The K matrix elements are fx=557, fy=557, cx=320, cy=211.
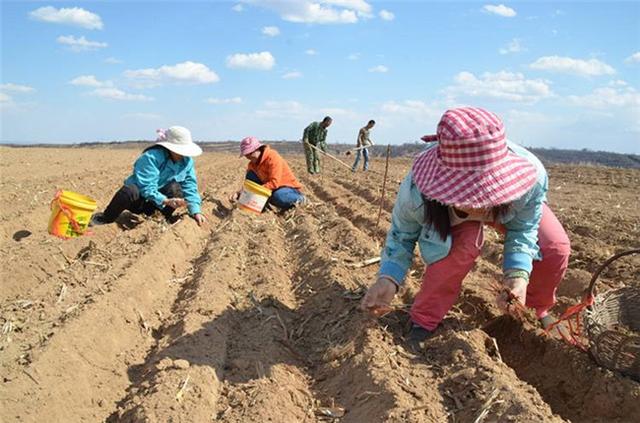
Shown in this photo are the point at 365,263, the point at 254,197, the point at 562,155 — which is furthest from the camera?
the point at 562,155

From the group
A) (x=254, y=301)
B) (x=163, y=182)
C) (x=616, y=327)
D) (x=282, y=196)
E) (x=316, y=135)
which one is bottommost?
(x=254, y=301)

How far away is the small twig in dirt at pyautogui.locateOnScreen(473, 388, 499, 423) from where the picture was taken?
238cm

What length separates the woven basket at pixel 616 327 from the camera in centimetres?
286

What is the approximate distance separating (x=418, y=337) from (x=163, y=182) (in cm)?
407

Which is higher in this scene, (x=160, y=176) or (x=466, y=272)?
(x=160, y=176)

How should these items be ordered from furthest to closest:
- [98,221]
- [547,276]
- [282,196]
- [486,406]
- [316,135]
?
[316,135], [282,196], [98,221], [547,276], [486,406]

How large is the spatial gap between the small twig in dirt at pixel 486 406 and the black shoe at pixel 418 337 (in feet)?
2.16

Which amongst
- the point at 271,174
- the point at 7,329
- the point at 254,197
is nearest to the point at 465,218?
the point at 7,329

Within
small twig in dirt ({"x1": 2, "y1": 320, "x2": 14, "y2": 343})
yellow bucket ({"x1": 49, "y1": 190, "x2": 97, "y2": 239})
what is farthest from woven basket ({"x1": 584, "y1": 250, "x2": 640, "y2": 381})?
yellow bucket ({"x1": 49, "y1": 190, "x2": 97, "y2": 239})

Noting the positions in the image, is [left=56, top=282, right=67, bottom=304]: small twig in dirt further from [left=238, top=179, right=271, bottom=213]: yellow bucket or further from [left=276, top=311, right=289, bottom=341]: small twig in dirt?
[left=238, top=179, right=271, bottom=213]: yellow bucket

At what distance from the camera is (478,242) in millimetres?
2959

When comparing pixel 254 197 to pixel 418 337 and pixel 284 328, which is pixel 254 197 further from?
pixel 418 337

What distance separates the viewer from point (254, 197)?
712 centimetres

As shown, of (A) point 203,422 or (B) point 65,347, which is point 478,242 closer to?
(A) point 203,422
